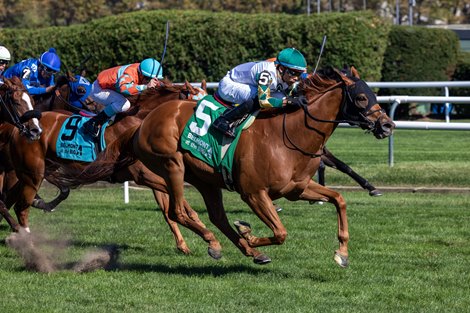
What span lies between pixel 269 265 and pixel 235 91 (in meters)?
1.43

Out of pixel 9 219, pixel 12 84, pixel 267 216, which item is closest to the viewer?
pixel 267 216

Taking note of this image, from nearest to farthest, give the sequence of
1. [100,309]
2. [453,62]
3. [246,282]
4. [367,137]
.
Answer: [100,309] < [246,282] < [367,137] < [453,62]

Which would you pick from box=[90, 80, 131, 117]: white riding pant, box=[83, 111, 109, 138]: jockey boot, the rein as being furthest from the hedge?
the rein

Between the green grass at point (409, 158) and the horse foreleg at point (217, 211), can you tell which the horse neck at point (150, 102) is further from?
the green grass at point (409, 158)

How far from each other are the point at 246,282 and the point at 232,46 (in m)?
17.8

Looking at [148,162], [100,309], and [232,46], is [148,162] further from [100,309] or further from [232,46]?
[232,46]

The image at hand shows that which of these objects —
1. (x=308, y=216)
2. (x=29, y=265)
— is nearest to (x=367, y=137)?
(x=308, y=216)

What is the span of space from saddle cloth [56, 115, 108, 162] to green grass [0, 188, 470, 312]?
0.78 m

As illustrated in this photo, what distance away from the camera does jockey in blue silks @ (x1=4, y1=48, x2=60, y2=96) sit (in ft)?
35.1

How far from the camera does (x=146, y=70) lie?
31.3 feet

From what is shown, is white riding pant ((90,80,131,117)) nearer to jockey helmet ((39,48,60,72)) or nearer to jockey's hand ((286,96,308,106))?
jockey helmet ((39,48,60,72))

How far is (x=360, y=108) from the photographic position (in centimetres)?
764

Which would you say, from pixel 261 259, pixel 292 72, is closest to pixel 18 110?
pixel 292 72

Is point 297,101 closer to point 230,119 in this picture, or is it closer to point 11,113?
point 230,119
